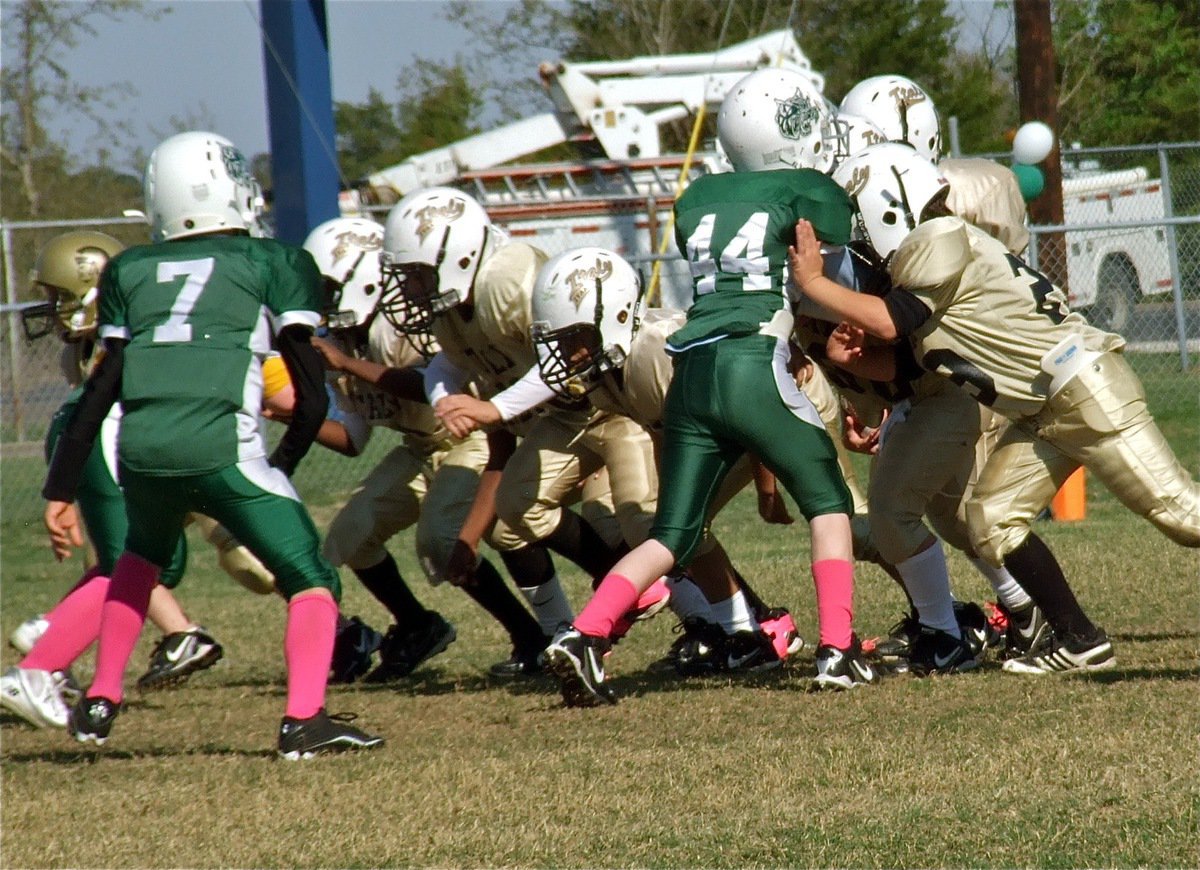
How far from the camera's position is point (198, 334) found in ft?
16.6

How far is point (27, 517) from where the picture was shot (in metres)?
13.1

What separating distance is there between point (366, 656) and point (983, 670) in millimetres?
2720

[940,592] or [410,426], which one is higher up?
[410,426]

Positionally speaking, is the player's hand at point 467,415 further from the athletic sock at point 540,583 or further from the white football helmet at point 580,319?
the athletic sock at point 540,583

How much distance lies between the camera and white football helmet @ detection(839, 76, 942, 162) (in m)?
6.39

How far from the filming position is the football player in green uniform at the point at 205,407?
500cm

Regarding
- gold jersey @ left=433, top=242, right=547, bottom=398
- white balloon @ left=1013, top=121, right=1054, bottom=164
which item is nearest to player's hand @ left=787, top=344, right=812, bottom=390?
gold jersey @ left=433, top=242, right=547, bottom=398

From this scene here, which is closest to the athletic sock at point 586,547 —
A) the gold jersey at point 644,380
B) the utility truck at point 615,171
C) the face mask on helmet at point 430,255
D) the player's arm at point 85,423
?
the gold jersey at point 644,380

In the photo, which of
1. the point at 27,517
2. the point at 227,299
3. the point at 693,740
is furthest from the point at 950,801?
the point at 27,517

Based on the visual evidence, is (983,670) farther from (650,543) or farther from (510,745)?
(510,745)

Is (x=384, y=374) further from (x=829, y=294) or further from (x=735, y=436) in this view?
(x=829, y=294)

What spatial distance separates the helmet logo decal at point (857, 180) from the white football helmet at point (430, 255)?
1.56 m

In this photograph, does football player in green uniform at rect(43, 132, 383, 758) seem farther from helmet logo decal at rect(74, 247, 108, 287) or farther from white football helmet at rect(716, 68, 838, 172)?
white football helmet at rect(716, 68, 838, 172)

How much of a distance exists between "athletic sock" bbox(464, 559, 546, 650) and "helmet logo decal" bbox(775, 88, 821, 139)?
2.33 m
